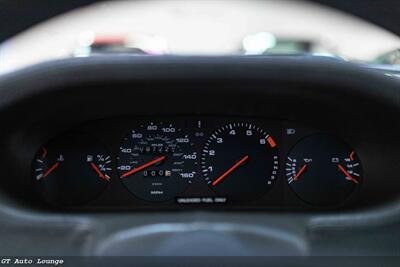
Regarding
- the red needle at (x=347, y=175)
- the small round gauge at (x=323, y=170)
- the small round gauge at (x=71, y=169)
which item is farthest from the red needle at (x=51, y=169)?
the red needle at (x=347, y=175)

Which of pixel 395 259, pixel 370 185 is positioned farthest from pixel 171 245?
pixel 370 185

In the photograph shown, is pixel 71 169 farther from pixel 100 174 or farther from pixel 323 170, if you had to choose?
pixel 323 170

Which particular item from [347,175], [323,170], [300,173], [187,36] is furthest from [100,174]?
[187,36]

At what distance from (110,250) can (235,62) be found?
842 millimetres

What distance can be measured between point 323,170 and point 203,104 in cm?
64

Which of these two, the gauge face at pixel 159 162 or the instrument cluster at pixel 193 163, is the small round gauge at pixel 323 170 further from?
the gauge face at pixel 159 162

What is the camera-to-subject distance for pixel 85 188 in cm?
285

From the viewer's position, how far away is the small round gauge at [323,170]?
280cm

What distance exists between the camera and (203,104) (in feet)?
8.85

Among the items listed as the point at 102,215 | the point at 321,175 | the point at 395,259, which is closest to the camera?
the point at 395,259

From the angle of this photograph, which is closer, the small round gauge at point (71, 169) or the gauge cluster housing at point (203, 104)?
the gauge cluster housing at point (203, 104)

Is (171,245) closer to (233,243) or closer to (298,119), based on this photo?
(233,243)

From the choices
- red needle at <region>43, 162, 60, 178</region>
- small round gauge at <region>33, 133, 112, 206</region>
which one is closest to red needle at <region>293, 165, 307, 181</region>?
small round gauge at <region>33, 133, 112, 206</region>

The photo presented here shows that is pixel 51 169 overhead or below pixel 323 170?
overhead
